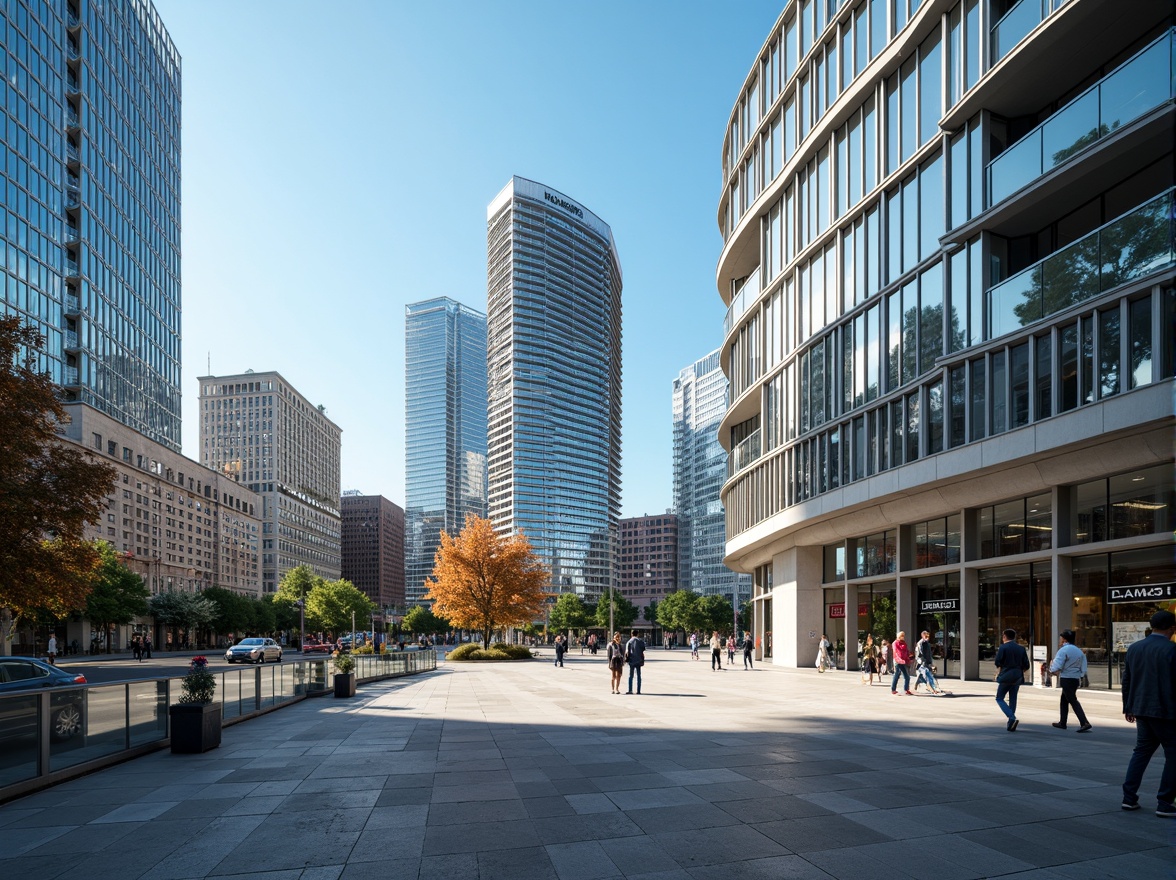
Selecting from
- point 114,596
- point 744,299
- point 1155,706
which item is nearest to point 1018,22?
point 1155,706

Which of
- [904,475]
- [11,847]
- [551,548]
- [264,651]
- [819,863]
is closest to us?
[819,863]

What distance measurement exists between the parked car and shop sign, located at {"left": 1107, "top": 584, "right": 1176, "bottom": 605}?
4303 centimetres

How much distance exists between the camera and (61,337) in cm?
7344

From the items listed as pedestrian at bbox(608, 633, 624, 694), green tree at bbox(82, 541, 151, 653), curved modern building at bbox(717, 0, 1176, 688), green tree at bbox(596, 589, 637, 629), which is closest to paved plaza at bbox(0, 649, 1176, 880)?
pedestrian at bbox(608, 633, 624, 694)

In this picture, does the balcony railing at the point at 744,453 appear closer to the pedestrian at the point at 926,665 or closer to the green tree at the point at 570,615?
the pedestrian at the point at 926,665

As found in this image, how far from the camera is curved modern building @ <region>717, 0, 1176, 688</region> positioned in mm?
20141

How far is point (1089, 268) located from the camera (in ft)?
67.6

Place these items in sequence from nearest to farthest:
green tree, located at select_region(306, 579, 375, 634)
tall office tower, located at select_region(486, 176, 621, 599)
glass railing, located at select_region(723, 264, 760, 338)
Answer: glass railing, located at select_region(723, 264, 760, 338)
green tree, located at select_region(306, 579, 375, 634)
tall office tower, located at select_region(486, 176, 621, 599)

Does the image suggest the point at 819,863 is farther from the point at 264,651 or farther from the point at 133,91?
the point at 133,91

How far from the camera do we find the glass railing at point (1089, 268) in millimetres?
18516

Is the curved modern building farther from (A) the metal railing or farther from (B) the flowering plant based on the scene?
(A) the metal railing

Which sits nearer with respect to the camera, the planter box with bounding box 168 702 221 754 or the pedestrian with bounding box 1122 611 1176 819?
the pedestrian with bounding box 1122 611 1176 819

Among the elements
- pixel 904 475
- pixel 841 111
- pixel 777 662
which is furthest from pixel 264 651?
pixel 841 111

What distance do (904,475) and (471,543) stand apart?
3353cm
